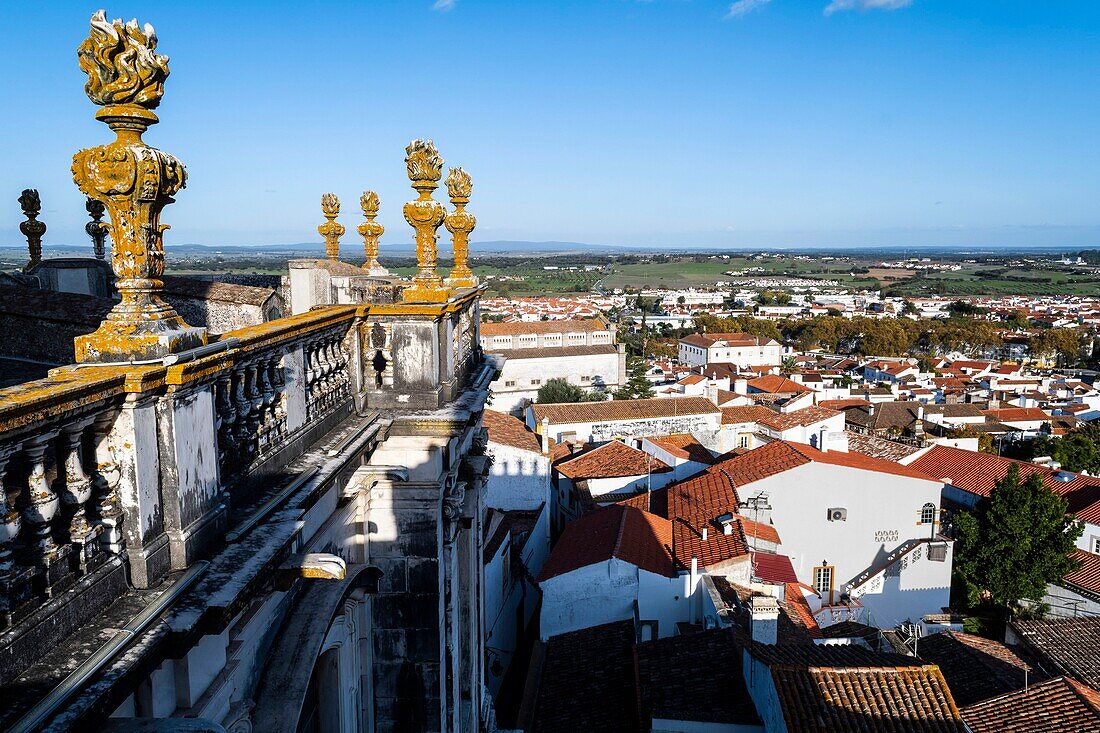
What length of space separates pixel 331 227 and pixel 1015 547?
75.3ft

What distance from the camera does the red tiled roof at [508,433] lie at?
87.8ft

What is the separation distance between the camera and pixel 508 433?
2834 centimetres

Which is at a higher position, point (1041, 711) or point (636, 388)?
point (1041, 711)

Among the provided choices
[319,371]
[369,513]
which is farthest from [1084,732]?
[319,371]

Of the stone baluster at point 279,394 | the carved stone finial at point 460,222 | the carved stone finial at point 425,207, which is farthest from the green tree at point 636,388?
the stone baluster at point 279,394

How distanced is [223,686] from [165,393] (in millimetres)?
1391

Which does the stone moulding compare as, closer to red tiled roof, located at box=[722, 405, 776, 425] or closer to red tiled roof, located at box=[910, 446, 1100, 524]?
red tiled roof, located at box=[910, 446, 1100, 524]

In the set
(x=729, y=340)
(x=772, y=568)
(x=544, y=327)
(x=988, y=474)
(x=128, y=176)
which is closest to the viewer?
(x=128, y=176)

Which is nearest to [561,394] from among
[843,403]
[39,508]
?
[843,403]

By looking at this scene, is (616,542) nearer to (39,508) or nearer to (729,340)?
(39,508)

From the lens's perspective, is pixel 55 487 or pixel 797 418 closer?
pixel 55 487

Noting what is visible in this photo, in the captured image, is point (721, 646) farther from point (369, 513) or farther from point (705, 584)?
point (369, 513)

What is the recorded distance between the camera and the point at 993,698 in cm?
1433

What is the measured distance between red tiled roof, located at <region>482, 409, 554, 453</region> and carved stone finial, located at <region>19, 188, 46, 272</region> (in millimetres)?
13639
